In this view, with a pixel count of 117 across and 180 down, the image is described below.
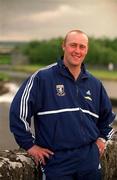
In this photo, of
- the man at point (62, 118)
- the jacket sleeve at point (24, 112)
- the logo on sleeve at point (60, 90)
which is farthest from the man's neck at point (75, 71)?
the jacket sleeve at point (24, 112)

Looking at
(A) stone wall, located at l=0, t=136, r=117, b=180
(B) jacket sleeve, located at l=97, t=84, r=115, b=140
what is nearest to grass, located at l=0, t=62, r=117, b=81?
(A) stone wall, located at l=0, t=136, r=117, b=180

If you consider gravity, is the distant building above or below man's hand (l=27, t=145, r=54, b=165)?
below

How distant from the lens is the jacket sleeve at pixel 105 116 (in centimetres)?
295

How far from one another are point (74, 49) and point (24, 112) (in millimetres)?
463

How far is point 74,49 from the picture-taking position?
2801 millimetres

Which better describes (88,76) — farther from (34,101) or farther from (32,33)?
(32,33)

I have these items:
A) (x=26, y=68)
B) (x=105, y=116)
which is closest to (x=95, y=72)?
(x=26, y=68)

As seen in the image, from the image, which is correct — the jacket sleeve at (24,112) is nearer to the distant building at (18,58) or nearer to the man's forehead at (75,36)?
the man's forehead at (75,36)

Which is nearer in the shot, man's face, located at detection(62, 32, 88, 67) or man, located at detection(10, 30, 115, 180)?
man, located at detection(10, 30, 115, 180)

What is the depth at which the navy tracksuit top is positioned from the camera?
2.69 meters

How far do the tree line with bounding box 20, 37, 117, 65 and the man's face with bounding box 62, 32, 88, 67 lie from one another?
20.1 m

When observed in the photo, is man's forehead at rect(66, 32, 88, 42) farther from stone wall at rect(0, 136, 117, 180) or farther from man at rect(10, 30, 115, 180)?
stone wall at rect(0, 136, 117, 180)

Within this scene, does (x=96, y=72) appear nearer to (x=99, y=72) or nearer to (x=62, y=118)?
(x=99, y=72)

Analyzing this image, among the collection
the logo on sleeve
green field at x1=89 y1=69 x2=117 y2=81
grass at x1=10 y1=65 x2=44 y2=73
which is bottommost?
green field at x1=89 y1=69 x2=117 y2=81
